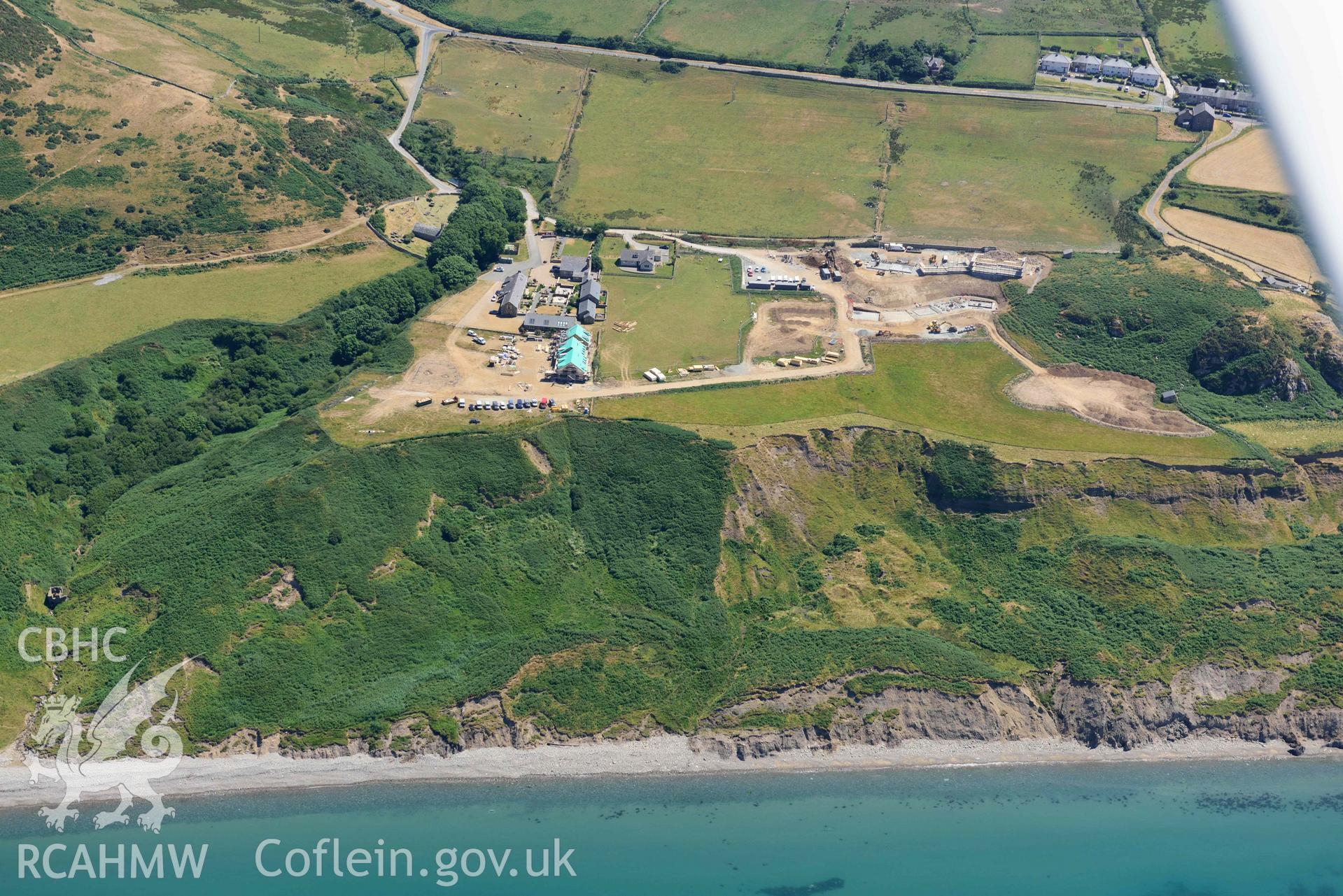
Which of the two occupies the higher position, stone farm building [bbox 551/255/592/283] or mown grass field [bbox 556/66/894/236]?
mown grass field [bbox 556/66/894/236]

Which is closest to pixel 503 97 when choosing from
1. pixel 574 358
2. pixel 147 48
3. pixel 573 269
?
pixel 573 269

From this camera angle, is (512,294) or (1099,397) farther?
(512,294)

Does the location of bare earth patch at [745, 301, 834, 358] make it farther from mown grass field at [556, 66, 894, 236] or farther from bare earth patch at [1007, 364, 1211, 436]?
bare earth patch at [1007, 364, 1211, 436]

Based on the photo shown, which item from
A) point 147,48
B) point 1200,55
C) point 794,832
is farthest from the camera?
point 1200,55

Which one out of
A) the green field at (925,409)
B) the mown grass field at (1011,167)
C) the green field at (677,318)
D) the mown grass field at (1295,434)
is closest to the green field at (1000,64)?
the mown grass field at (1011,167)

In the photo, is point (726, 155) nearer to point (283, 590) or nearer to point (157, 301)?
point (157, 301)

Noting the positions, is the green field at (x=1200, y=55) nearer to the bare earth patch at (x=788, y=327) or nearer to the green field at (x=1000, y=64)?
the green field at (x=1000, y=64)

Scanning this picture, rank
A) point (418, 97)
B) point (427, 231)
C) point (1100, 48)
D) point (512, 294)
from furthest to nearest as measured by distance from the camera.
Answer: point (1100, 48) → point (418, 97) → point (427, 231) → point (512, 294)

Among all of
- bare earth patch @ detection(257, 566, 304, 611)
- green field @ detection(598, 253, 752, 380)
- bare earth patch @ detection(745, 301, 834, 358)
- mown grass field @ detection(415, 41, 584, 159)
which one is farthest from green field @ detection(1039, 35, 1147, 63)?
bare earth patch @ detection(257, 566, 304, 611)
